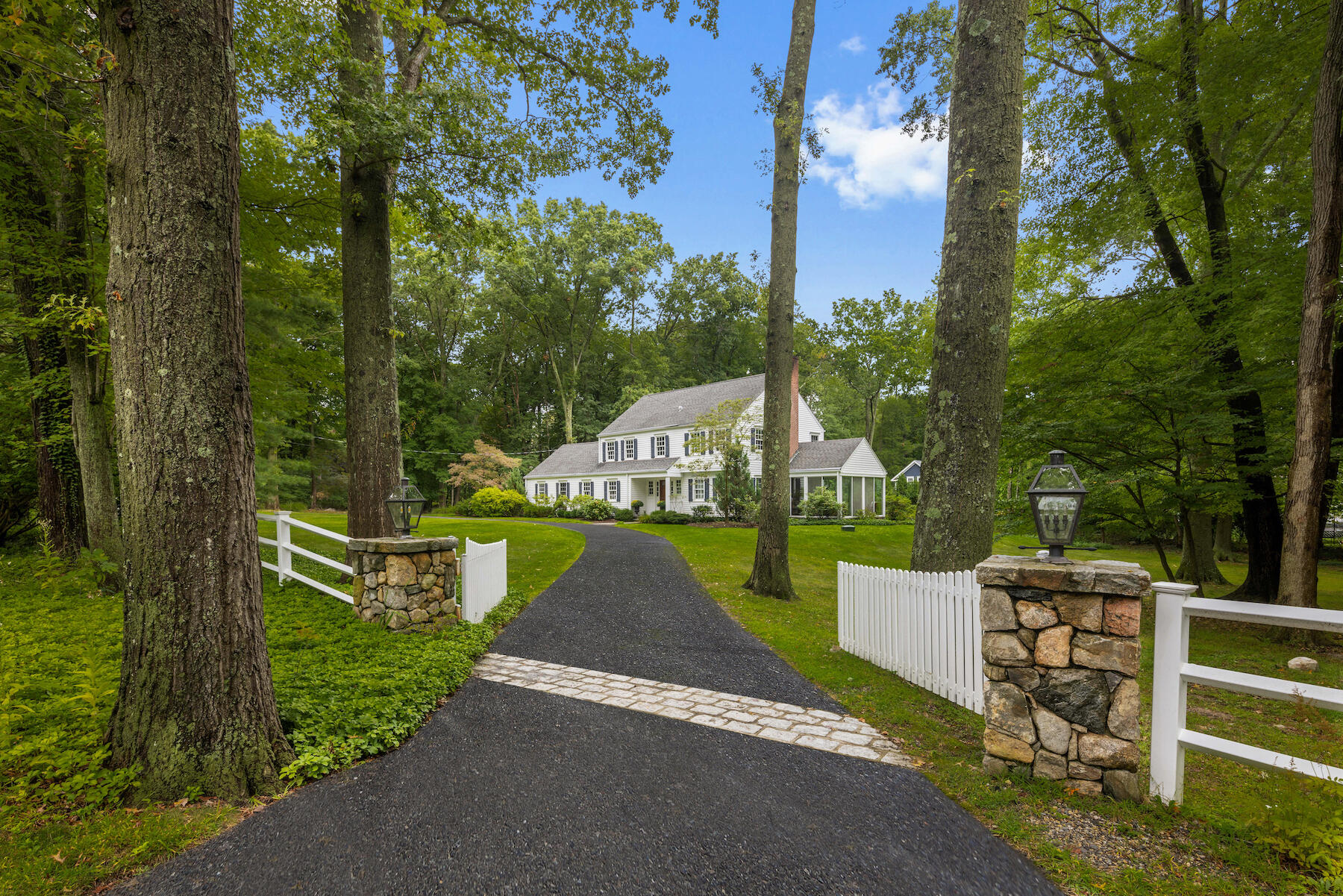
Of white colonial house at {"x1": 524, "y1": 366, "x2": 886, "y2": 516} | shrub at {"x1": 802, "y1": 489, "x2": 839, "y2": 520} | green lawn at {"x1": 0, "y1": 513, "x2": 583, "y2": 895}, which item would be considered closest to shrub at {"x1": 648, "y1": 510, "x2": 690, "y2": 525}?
white colonial house at {"x1": 524, "y1": 366, "x2": 886, "y2": 516}

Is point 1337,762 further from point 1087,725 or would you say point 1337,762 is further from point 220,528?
point 220,528

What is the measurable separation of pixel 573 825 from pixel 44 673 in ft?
14.6

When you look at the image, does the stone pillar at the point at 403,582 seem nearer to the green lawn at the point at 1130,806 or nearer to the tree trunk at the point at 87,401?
the green lawn at the point at 1130,806

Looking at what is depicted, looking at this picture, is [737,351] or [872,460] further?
[737,351]

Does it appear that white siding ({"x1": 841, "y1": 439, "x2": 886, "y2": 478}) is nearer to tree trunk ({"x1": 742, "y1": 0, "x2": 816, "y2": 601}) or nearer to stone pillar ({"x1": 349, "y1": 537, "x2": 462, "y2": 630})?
tree trunk ({"x1": 742, "y1": 0, "x2": 816, "y2": 601})

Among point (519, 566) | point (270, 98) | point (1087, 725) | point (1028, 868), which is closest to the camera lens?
point (1028, 868)

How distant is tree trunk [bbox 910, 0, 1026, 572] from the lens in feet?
16.2

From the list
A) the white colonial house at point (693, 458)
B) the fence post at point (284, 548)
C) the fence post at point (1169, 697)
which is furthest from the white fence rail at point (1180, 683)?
the white colonial house at point (693, 458)

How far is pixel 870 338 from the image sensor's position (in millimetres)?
36531

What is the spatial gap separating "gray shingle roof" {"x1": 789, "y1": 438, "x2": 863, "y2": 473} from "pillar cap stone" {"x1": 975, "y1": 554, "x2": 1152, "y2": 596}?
77.4ft

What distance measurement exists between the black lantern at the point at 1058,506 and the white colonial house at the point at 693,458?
62.8ft

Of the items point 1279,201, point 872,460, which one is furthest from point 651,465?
point 1279,201

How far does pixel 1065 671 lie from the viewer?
3.22 m

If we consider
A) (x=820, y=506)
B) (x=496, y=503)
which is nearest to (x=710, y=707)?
(x=820, y=506)
